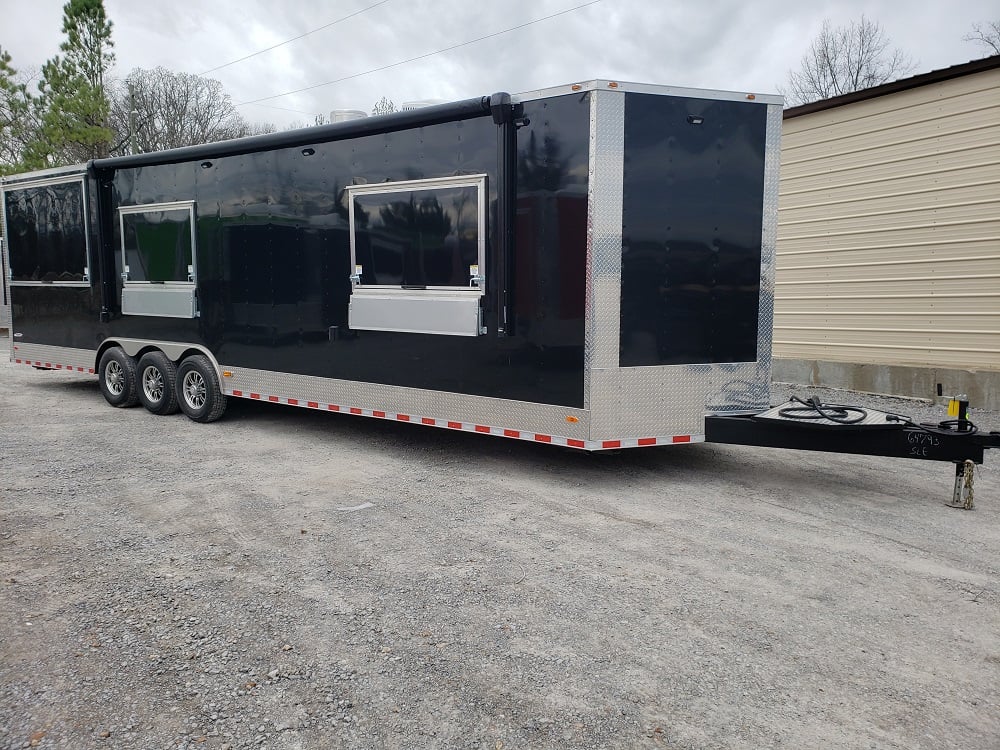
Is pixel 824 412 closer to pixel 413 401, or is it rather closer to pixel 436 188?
pixel 413 401

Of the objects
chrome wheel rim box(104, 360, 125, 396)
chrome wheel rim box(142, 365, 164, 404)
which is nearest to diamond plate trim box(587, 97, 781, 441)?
chrome wheel rim box(142, 365, 164, 404)

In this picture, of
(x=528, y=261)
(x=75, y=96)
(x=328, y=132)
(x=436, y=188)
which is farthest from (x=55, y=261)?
(x=75, y=96)

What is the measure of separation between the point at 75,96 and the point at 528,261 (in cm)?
2499

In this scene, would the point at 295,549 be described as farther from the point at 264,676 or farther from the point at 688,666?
the point at 688,666

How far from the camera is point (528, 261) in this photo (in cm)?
593

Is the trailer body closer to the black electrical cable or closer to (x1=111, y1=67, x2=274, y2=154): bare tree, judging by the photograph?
the black electrical cable

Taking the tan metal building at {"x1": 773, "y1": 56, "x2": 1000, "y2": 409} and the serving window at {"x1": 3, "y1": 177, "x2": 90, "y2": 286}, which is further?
the serving window at {"x1": 3, "y1": 177, "x2": 90, "y2": 286}

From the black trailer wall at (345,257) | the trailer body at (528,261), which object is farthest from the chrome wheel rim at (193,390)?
the trailer body at (528,261)

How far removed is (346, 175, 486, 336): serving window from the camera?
20.1 feet

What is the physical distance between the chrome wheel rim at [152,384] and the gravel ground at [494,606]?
7.95 ft

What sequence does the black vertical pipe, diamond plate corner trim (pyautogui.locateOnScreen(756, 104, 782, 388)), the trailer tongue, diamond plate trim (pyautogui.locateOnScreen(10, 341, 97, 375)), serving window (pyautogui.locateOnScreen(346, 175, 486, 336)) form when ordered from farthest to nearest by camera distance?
diamond plate trim (pyautogui.locateOnScreen(10, 341, 97, 375)) < serving window (pyautogui.locateOnScreen(346, 175, 486, 336)) < diamond plate corner trim (pyautogui.locateOnScreen(756, 104, 782, 388)) < the black vertical pipe < the trailer tongue

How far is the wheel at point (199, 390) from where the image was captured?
835cm

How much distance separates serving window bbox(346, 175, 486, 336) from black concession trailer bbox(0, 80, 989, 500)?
18 millimetres

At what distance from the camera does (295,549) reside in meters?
4.50
